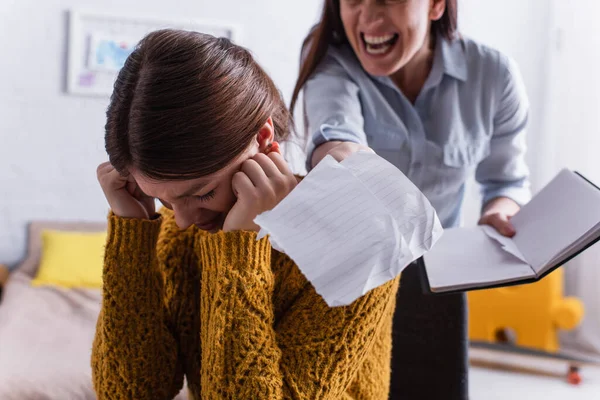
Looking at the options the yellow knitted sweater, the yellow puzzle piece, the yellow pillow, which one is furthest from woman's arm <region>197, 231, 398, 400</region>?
the yellow puzzle piece

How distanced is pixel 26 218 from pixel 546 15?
9.11 feet

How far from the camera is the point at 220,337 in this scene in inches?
33.1

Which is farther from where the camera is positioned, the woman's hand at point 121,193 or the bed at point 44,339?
the bed at point 44,339

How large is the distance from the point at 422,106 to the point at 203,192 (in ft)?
1.66

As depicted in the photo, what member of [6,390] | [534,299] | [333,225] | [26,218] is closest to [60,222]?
[26,218]

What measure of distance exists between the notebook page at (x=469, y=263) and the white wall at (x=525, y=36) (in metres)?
2.40

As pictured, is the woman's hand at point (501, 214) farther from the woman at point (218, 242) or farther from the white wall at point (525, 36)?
the white wall at point (525, 36)

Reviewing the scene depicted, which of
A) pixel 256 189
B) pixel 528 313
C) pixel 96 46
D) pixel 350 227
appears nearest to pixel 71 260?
pixel 96 46

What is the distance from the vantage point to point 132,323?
948 millimetres

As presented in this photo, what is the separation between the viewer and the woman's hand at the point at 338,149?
2.80ft

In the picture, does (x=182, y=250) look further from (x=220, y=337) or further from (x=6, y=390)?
(x=6, y=390)

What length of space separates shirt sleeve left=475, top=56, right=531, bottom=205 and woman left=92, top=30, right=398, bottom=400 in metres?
0.48

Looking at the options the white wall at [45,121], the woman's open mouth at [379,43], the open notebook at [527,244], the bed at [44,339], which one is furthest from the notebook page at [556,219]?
the white wall at [45,121]

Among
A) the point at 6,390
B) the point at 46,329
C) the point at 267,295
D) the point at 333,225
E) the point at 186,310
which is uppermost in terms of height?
the point at 333,225
